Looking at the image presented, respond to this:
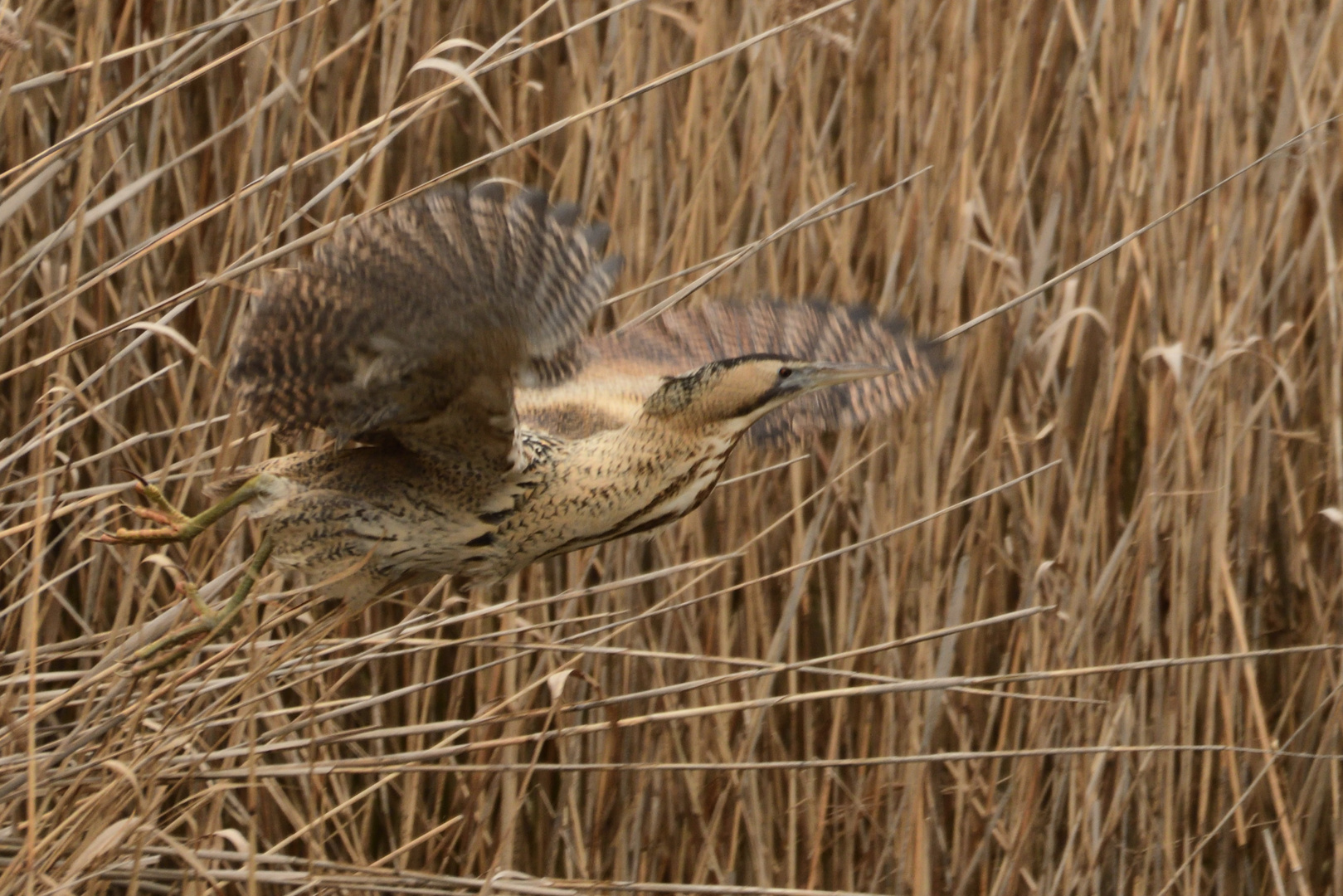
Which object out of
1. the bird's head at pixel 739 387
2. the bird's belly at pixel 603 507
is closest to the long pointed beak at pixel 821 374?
the bird's head at pixel 739 387

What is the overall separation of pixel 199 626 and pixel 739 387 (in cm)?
52

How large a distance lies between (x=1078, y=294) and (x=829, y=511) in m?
0.46

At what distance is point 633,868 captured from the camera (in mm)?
1793

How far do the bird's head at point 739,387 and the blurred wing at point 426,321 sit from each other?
0.13 meters

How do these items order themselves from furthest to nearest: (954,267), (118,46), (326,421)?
(954,267), (118,46), (326,421)

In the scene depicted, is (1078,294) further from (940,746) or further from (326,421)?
(326,421)

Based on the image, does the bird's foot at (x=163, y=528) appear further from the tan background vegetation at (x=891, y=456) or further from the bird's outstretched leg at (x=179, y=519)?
the tan background vegetation at (x=891, y=456)

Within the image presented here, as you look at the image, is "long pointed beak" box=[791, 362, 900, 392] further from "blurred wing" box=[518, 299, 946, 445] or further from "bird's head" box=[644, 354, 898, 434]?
"blurred wing" box=[518, 299, 946, 445]

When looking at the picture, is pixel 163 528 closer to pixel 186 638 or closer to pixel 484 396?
pixel 186 638

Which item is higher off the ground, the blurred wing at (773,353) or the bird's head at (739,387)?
the blurred wing at (773,353)

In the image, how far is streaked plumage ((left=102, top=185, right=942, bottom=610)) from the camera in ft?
3.86

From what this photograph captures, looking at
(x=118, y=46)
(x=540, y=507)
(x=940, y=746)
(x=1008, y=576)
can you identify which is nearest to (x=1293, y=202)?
(x=1008, y=576)

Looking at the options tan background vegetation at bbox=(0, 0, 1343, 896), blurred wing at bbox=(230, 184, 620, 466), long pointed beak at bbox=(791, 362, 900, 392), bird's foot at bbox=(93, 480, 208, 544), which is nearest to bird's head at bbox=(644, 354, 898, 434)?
long pointed beak at bbox=(791, 362, 900, 392)

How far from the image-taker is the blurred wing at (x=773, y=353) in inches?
63.1
